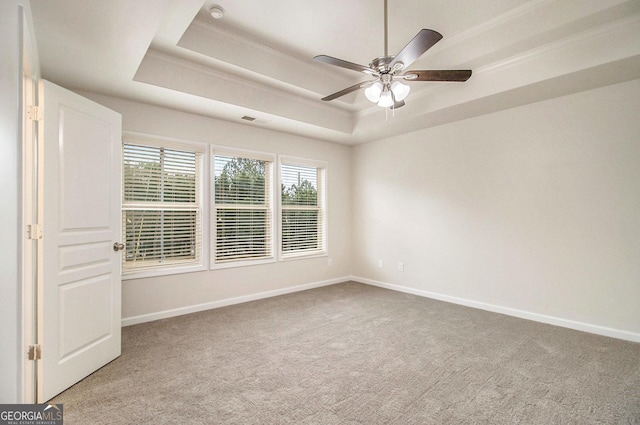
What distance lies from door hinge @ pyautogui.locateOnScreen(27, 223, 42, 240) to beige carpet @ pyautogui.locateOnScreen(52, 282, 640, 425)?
1.12m

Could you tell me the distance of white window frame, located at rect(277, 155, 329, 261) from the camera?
4883 millimetres

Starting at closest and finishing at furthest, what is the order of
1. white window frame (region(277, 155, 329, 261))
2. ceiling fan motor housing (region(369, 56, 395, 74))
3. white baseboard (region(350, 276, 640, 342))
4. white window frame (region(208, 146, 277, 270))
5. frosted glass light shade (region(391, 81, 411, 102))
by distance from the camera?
ceiling fan motor housing (region(369, 56, 395, 74)) < frosted glass light shade (region(391, 81, 411, 102)) < white baseboard (region(350, 276, 640, 342)) < white window frame (region(208, 146, 277, 270)) < white window frame (region(277, 155, 329, 261))

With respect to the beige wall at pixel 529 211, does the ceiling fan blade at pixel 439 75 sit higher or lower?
higher

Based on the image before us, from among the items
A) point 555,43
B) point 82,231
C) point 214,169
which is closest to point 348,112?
point 214,169

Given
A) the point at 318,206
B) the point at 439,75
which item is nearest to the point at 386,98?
the point at 439,75

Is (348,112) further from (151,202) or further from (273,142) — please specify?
(151,202)

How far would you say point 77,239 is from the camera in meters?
2.41

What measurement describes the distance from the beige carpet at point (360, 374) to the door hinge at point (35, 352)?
323 mm

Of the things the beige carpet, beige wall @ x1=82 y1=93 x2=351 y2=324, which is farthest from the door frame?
beige wall @ x1=82 y1=93 x2=351 y2=324

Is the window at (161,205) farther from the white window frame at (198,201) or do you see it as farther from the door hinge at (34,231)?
the door hinge at (34,231)

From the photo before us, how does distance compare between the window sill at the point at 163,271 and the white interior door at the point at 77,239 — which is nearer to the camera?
the white interior door at the point at 77,239

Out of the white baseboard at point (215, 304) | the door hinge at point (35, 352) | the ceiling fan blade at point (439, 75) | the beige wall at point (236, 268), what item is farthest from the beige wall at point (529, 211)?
the door hinge at point (35, 352)

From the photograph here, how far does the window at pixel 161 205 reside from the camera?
3.64 metres

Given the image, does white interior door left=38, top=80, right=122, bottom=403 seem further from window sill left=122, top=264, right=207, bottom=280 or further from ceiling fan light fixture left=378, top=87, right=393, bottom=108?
ceiling fan light fixture left=378, top=87, right=393, bottom=108
